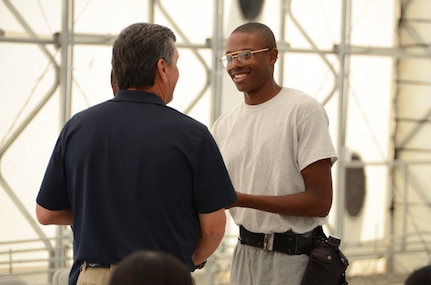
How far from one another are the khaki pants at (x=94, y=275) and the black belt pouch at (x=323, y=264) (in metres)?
0.81

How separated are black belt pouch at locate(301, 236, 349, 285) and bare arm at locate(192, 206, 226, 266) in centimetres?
58

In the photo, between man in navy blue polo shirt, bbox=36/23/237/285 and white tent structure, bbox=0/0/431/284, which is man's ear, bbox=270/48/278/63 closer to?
man in navy blue polo shirt, bbox=36/23/237/285

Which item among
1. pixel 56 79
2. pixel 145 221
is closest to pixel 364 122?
pixel 56 79

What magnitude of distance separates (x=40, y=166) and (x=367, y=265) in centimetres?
312

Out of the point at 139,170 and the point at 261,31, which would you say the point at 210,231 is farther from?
the point at 261,31

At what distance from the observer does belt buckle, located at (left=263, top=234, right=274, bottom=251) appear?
3.02m

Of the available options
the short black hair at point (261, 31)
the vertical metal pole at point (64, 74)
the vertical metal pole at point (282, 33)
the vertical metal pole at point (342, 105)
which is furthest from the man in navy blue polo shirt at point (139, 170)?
the vertical metal pole at point (342, 105)

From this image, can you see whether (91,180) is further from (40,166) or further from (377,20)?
(377,20)

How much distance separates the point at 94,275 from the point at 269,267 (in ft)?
2.60

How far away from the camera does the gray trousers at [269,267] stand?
302 centimetres

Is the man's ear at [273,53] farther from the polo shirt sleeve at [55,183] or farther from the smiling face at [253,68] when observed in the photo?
the polo shirt sleeve at [55,183]

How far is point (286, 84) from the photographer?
308 inches

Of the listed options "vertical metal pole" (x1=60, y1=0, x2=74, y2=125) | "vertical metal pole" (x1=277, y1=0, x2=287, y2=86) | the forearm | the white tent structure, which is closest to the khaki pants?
the forearm

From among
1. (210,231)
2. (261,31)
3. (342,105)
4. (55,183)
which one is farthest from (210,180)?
(342,105)
